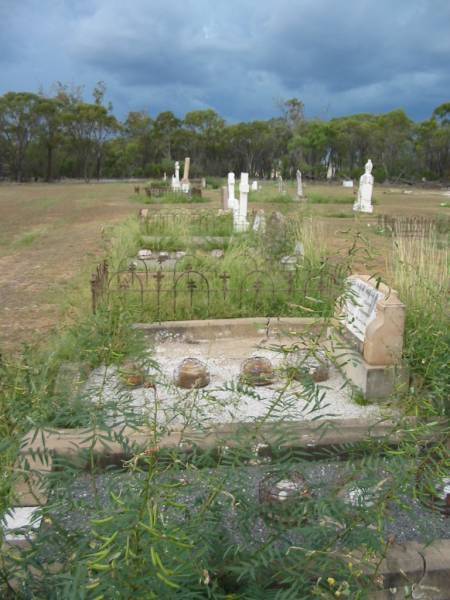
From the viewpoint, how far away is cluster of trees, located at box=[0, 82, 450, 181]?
54.5 metres

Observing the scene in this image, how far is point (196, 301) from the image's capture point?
20.7ft

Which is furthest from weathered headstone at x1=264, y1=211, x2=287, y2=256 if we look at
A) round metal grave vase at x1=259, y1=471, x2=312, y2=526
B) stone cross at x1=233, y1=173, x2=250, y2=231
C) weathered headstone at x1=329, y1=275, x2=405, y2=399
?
round metal grave vase at x1=259, y1=471, x2=312, y2=526

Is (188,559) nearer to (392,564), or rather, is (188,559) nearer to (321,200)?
(392,564)

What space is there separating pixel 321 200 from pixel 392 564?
79.5ft

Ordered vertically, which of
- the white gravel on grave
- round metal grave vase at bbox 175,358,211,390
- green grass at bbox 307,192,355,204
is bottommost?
the white gravel on grave

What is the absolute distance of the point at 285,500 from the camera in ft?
7.43

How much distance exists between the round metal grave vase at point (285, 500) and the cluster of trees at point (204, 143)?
5213 centimetres

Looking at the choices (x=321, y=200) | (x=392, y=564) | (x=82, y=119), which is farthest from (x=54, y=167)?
(x=392, y=564)

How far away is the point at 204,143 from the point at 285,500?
2523 inches

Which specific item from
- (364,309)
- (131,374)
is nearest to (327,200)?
(364,309)

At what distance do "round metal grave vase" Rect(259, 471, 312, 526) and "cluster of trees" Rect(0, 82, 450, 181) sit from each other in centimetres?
5213

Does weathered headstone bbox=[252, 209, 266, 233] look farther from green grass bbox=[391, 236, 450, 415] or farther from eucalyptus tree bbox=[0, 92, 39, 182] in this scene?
eucalyptus tree bbox=[0, 92, 39, 182]

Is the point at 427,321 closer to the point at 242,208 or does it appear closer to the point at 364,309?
the point at 364,309

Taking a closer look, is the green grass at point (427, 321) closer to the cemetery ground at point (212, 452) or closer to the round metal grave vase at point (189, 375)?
the cemetery ground at point (212, 452)
